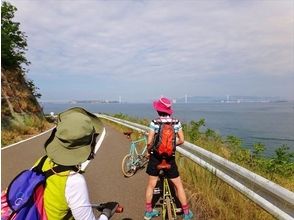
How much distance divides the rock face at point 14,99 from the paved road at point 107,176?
809 centimetres

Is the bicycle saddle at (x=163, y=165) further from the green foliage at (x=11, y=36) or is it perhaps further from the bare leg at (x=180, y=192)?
the green foliage at (x=11, y=36)

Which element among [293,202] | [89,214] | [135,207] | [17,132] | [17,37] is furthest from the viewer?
[17,37]

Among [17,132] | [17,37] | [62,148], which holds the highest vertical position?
[17,37]

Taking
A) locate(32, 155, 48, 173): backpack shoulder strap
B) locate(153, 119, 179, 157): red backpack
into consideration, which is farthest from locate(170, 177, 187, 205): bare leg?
locate(32, 155, 48, 173): backpack shoulder strap

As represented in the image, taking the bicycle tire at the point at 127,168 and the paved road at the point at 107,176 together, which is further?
the bicycle tire at the point at 127,168

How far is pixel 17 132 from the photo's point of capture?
22547 millimetres

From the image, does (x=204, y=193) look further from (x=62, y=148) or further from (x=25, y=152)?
(x=25, y=152)

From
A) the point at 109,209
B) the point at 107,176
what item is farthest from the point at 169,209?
the point at 107,176

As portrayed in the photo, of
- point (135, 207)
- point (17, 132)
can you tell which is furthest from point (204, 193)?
point (17, 132)

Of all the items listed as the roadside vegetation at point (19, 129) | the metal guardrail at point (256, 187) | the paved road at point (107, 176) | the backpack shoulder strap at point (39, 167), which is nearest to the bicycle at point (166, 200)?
the paved road at point (107, 176)

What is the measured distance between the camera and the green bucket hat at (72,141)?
10.5 feet

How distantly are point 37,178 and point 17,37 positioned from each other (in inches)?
1194

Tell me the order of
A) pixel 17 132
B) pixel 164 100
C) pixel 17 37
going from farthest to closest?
pixel 17 37 < pixel 17 132 < pixel 164 100

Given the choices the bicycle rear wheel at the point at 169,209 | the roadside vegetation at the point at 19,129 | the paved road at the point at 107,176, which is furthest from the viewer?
the roadside vegetation at the point at 19,129
